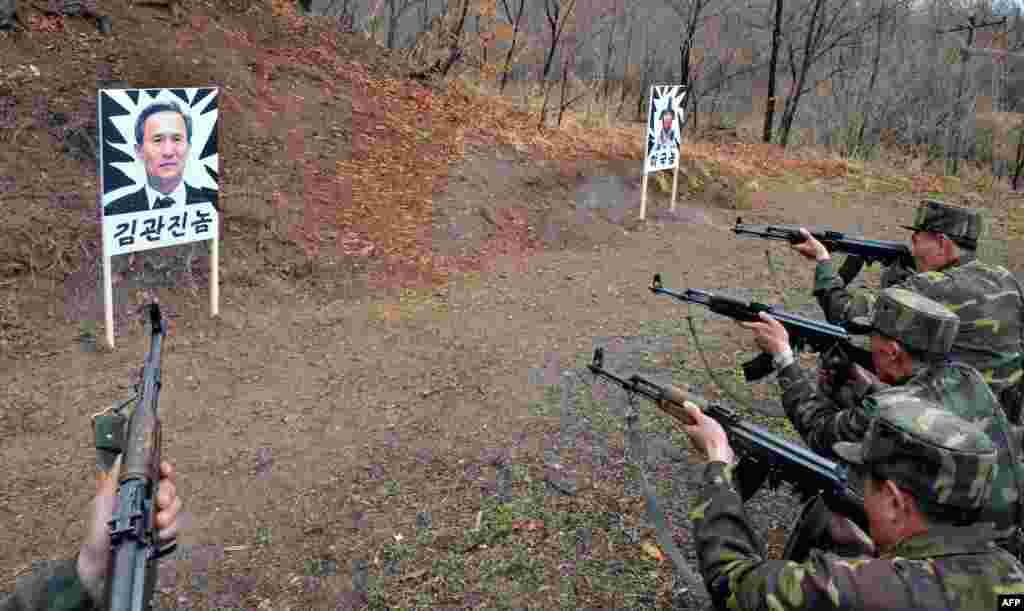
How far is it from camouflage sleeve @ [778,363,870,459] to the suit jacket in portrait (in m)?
4.71

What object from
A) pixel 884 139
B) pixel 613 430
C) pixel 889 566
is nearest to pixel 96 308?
pixel 613 430

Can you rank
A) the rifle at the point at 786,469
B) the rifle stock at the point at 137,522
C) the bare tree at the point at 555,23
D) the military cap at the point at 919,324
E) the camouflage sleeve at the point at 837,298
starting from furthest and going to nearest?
the bare tree at the point at 555,23, the camouflage sleeve at the point at 837,298, the military cap at the point at 919,324, the rifle at the point at 786,469, the rifle stock at the point at 137,522

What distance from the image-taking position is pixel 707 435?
104 inches

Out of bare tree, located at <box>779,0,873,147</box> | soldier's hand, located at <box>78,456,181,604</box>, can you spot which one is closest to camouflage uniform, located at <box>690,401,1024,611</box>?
soldier's hand, located at <box>78,456,181,604</box>

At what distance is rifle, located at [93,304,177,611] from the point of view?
1538mm

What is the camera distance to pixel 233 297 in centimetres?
684

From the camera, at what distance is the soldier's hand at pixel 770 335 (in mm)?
3740

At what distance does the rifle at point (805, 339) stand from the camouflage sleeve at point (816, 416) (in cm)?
44

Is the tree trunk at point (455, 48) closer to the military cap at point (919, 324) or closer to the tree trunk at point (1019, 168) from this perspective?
the military cap at point (919, 324)

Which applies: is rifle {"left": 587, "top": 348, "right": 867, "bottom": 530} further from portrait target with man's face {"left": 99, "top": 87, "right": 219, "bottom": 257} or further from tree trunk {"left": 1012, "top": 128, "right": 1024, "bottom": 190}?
tree trunk {"left": 1012, "top": 128, "right": 1024, "bottom": 190}

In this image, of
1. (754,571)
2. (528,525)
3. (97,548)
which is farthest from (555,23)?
(97,548)

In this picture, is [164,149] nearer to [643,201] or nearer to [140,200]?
[140,200]

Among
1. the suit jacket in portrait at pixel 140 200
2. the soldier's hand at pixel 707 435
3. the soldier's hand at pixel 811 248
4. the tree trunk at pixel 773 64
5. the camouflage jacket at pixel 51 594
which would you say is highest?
the tree trunk at pixel 773 64

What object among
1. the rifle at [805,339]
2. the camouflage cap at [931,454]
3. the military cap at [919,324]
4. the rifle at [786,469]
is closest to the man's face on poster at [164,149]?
the rifle at [805,339]
